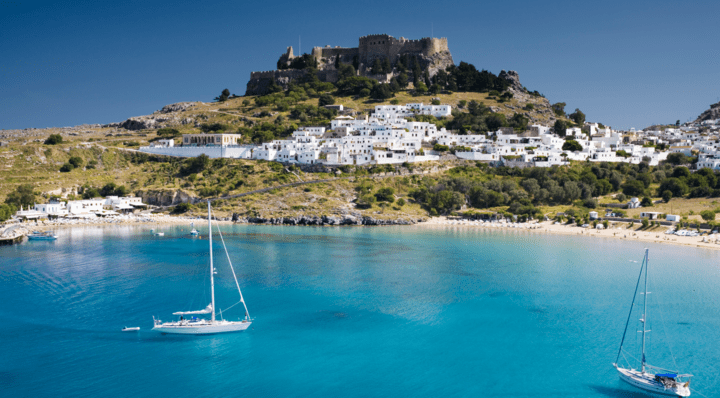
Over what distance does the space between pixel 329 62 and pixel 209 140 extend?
32.9 metres

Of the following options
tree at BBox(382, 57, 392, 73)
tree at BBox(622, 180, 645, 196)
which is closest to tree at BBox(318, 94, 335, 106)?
tree at BBox(382, 57, 392, 73)

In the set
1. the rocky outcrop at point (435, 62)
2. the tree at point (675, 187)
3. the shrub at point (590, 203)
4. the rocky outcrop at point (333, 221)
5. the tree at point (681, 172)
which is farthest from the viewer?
the rocky outcrop at point (435, 62)

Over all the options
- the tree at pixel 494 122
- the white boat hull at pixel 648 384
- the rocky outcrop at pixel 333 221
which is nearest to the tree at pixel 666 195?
the tree at pixel 494 122

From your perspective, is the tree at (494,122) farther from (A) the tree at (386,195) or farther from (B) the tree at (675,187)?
(A) the tree at (386,195)

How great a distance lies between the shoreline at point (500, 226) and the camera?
137 ft

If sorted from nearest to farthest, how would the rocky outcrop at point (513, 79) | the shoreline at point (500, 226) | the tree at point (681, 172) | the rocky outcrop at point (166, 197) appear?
the shoreline at point (500, 226)
the rocky outcrop at point (166, 197)
the tree at point (681, 172)
the rocky outcrop at point (513, 79)

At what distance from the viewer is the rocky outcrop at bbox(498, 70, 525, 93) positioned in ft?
293

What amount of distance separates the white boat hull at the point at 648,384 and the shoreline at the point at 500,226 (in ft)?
96.2

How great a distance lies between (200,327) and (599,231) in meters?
39.4

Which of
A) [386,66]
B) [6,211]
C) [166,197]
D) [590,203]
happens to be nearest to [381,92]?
[386,66]

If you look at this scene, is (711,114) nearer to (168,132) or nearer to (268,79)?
(268,79)

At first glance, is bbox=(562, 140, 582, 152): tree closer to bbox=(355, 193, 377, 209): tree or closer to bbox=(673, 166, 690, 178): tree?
bbox=(673, 166, 690, 178): tree

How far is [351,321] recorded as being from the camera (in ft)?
67.9

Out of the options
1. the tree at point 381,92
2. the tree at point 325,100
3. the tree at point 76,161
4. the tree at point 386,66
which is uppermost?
the tree at point 386,66
